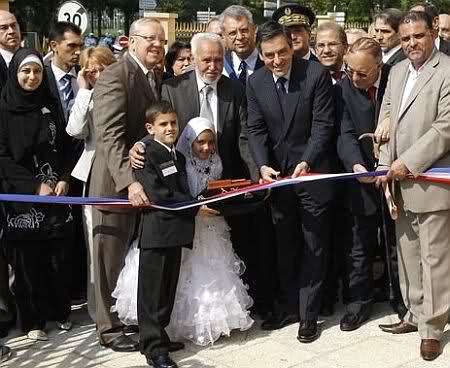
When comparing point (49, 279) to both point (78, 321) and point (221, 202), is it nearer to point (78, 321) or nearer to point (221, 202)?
point (78, 321)

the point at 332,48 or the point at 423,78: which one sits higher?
A: the point at 332,48

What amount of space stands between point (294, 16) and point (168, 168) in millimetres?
2121

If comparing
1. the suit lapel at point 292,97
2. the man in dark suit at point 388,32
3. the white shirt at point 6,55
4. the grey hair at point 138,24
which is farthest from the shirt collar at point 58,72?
the man in dark suit at point 388,32

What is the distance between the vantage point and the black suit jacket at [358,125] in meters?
4.95

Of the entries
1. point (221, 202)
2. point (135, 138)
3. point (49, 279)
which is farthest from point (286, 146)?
point (49, 279)

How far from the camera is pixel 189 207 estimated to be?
179 inches

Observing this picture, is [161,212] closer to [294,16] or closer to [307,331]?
[307,331]

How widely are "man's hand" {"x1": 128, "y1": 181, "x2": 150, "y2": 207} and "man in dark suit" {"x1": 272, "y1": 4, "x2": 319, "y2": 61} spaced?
6.84 feet

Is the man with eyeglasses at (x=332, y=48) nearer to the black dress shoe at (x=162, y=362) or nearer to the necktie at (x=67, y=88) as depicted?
the necktie at (x=67, y=88)

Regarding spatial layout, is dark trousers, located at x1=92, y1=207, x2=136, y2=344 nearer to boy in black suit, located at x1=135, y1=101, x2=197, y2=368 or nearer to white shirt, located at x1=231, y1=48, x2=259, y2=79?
boy in black suit, located at x1=135, y1=101, x2=197, y2=368

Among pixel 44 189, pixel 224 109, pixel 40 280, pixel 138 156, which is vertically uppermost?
pixel 224 109

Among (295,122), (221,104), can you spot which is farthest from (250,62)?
(295,122)

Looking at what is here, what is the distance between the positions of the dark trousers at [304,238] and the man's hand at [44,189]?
1.58 m

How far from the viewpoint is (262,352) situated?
4762 mm
